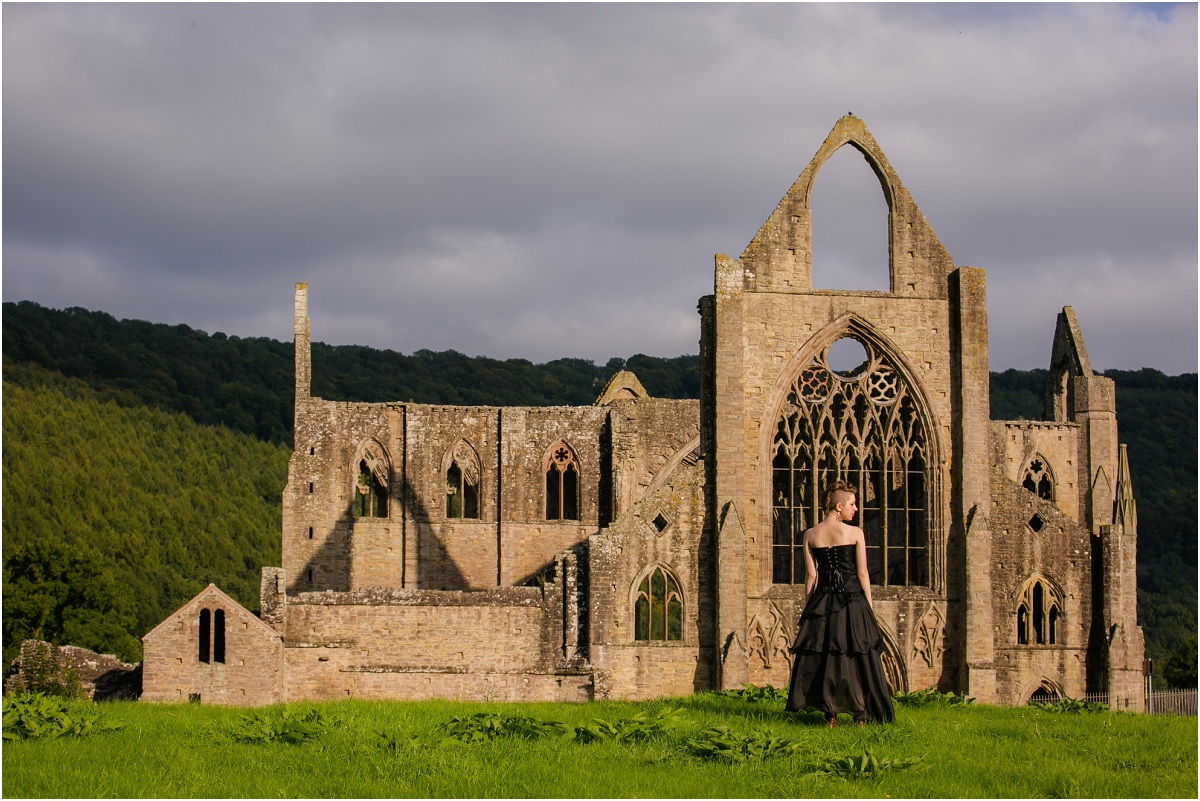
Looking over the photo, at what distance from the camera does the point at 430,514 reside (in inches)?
1603

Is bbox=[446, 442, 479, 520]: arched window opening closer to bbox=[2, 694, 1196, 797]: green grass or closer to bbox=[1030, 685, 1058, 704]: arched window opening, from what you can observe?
bbox=[1030, 685, 1058, 704]: arched window opening

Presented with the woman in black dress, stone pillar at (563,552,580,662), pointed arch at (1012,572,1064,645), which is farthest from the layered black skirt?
pointed arch at (1012,572,1064,645)

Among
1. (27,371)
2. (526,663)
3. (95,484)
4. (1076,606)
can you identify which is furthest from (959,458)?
(27,371)

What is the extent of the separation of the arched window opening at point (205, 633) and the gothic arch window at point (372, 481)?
1395cm

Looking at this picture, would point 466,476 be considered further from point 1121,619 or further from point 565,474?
point 1121,619

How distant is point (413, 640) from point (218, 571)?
3778cm

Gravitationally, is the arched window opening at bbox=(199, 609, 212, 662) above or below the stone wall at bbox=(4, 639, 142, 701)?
above

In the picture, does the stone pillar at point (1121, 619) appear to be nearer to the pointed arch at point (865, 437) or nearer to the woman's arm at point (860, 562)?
the pointed arch at point (865, 437)

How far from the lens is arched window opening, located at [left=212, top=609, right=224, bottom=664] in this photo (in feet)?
86.7

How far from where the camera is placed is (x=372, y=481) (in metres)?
40.8

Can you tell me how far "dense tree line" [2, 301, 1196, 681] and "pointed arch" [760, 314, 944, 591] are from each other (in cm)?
2462

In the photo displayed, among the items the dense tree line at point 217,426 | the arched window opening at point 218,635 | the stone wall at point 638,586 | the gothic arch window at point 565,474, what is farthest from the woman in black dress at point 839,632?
the dense tree line at point 217,426

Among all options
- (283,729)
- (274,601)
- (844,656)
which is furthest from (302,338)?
(844,656)

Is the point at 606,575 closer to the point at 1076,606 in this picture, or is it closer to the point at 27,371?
the point at 1076,606
